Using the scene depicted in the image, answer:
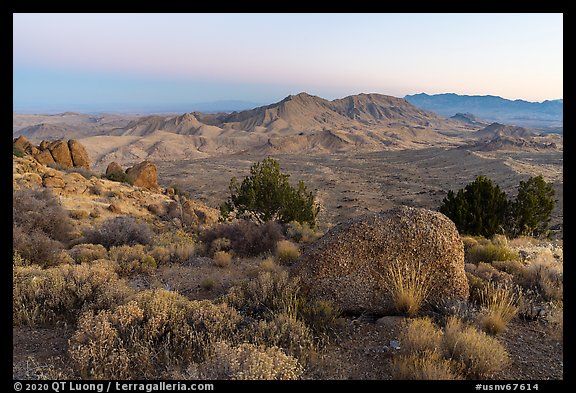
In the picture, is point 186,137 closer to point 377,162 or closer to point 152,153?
point 152,153

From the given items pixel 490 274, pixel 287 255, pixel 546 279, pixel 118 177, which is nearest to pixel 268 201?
pixel 287 255

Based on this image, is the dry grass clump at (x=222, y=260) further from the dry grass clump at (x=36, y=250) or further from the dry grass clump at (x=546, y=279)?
the dry grass clump at (x=546, y=279)

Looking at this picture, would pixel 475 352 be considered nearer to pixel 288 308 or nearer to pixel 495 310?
pixel 495 310

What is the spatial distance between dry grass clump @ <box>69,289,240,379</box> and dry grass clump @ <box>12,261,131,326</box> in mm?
610

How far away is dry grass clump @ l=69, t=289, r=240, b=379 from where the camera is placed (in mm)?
3750

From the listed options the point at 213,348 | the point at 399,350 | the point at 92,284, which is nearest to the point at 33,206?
the point at 92,284

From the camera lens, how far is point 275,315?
4465 millimetres

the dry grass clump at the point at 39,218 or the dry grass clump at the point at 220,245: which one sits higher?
the dry grass clump at the point at 39,218

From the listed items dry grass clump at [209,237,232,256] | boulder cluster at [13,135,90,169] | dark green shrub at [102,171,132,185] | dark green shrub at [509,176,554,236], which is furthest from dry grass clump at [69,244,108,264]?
boulder cluster at [13,135,90,169]

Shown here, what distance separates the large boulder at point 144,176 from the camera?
1161 inches

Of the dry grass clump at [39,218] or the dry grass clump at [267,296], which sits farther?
the dry grass clump at [39,218]

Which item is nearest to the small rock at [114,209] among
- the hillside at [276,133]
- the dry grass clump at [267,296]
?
the dry grass clump at [267,296]

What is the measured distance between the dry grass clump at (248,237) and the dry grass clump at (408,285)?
4.66m
